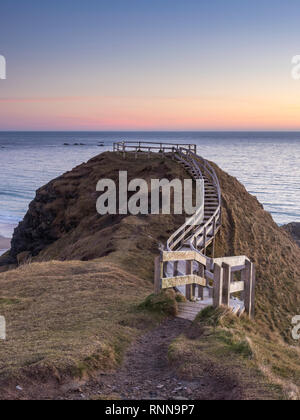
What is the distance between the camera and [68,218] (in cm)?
3469

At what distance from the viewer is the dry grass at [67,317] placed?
8.38 meters

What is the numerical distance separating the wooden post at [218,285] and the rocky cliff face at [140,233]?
8.32 m

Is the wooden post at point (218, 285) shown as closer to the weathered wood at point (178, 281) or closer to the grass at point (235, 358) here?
the grass at point (235, 358)

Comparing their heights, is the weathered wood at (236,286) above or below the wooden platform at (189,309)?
above

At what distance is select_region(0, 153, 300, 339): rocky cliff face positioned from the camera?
74.6 ft

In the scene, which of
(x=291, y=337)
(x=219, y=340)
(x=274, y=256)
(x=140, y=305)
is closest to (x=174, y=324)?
(x=140, y=305)

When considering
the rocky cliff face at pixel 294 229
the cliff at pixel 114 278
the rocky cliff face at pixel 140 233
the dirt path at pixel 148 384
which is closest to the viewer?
the dirt path at pixel 148 384

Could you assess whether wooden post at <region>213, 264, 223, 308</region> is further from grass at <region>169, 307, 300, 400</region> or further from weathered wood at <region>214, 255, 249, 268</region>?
weathered wood at <region>214, 255, 249, 268</region>

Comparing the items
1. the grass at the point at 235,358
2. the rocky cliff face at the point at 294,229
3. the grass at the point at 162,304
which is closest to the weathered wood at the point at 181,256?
the grass at the point at 162,304

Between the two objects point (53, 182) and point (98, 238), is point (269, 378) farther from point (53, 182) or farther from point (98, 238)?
point (53, 182)

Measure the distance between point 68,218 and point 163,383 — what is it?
2736 cm

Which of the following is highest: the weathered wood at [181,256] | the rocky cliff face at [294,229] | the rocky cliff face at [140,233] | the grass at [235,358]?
the weathered wood at [181,256]

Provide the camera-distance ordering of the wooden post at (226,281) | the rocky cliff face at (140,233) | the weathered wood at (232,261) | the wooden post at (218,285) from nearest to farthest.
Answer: the wooden post at (218,285) → the wooden post at (226,281) → the weathered wood at (232,261) → the rocky cliff face at (140,233)

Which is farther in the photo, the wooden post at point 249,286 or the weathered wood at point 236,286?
the wooden post at point 249,286
